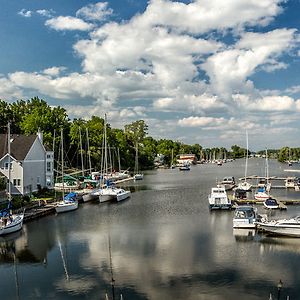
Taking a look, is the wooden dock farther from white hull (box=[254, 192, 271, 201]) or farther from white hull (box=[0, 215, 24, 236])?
white hull (box=[254, 192, 271, 201])

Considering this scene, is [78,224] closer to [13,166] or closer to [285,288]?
[13,166]

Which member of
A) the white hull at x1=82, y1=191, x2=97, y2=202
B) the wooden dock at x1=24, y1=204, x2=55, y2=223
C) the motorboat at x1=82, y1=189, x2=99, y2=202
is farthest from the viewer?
the motorboat at x1=82, y1=189, x2=99, y2=202

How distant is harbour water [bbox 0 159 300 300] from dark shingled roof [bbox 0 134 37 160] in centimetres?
1483

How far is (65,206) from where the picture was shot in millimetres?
55594

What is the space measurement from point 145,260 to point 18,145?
38.6 meters

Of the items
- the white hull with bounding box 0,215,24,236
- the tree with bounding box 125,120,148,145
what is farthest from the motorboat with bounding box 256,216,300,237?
the tree with bounding box 125,120,148,145

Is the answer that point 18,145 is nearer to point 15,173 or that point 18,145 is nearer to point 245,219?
point 15,173

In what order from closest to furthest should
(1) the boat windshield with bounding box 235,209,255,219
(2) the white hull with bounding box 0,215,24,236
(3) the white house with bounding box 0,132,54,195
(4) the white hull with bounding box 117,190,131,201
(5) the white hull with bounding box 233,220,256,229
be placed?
(2) the white hull with bounding box 0,215,24,236 < (5) the white hull with bounding box 233,220,256,229 < (1) the boat windshield with bounding box 235,209,255,219 < (3) the white house with bounding box 0,132,54,195 < (4) the white hull with bounding box 117,190,131,201

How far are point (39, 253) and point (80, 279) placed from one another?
28.5ft

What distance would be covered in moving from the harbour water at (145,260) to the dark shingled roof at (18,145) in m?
14.8

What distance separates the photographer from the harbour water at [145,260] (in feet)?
86.4

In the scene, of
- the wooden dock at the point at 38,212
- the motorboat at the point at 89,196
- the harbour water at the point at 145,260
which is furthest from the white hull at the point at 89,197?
the harbour water at the point at 145,260

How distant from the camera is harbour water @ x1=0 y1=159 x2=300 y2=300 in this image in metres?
26.3

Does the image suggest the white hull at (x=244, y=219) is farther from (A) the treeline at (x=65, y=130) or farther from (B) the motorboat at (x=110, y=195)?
(A) the treeline at (x=65, y=130)
